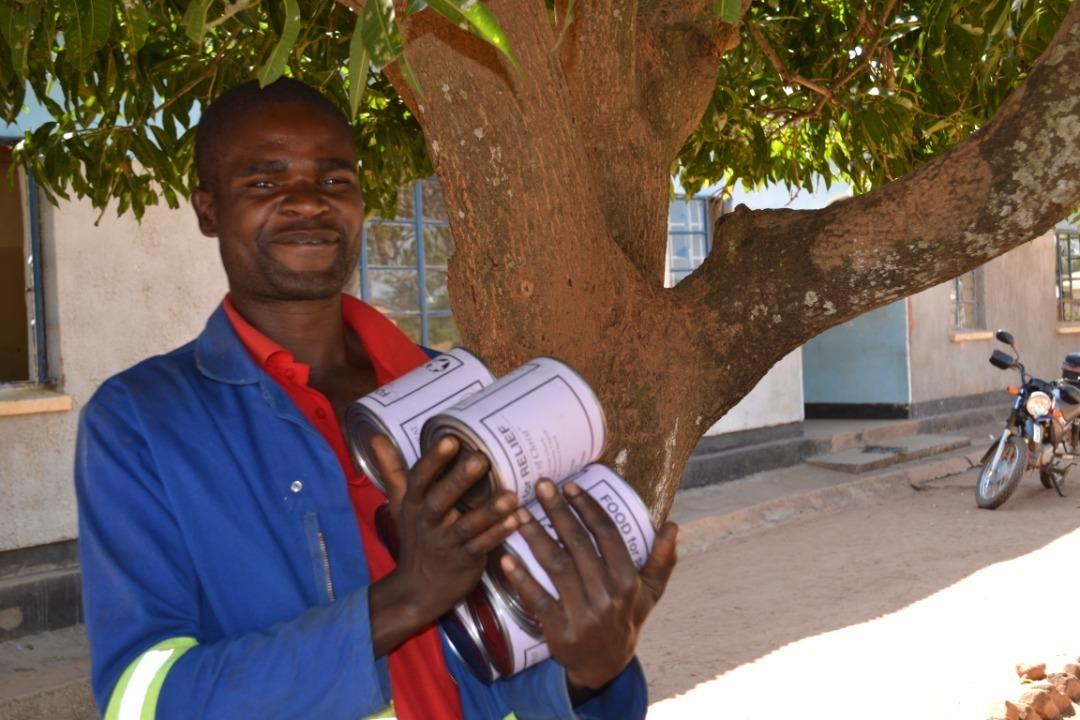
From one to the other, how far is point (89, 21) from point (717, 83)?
2.42 meters

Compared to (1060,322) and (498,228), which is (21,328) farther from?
(1060,322)

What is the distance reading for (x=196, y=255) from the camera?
678cm

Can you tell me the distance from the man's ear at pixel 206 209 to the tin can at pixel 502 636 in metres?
0.77

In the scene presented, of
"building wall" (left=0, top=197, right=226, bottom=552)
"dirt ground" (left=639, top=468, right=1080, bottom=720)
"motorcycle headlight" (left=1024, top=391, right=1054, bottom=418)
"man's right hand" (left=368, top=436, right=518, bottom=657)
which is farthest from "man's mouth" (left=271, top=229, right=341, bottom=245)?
"motorcycle headlight" (left=1024, top=391, right=1054, bottom=418)

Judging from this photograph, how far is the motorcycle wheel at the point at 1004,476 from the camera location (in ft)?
31.2

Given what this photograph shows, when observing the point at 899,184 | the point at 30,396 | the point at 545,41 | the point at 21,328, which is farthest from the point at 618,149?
the point at 21,328

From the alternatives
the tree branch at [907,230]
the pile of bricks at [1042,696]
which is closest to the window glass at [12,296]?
the pile of bricks at [1042,696]

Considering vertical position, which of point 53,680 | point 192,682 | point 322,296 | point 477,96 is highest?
point 477,96

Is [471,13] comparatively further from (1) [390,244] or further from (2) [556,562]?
(1) [390,244]

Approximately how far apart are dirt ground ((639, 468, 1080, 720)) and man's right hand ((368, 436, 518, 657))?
372 centimetres

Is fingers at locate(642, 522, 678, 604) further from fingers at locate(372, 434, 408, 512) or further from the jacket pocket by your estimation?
the jacket pocket

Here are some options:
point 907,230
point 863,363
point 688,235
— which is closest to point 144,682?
point 907,230

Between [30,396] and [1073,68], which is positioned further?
[30,396]

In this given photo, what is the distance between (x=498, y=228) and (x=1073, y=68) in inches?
37.9
